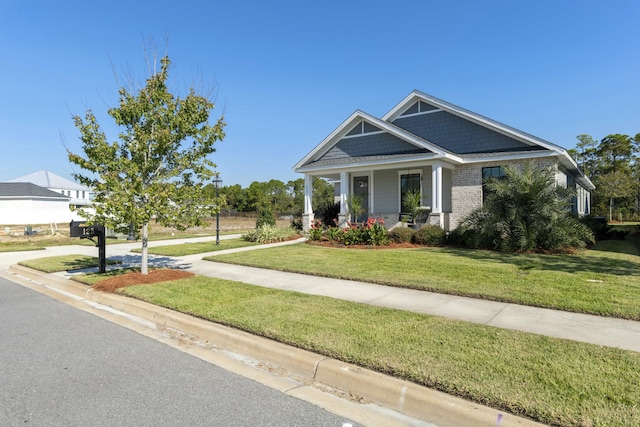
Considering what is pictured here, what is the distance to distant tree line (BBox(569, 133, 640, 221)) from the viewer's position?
37938 mm

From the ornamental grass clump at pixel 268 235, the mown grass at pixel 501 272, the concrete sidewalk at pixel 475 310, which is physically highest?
the ornamental grass clump at pixel 268 235

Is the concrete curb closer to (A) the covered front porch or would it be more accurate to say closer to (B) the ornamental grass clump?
(B) the ornamental grass clump

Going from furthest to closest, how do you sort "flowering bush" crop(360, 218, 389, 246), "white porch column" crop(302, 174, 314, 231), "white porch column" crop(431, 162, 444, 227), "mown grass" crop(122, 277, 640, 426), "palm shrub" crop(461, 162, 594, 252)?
"white porch column" crop(302, 174, 314, 231)
"white porch column" crop(431, 162, 444, 227)
"flowering bush" crop(360, 218, 389, 246)
"palm shrub" crop(461, 162, 594, 252)
"mown grass" crop(122, 277, 640, 426)

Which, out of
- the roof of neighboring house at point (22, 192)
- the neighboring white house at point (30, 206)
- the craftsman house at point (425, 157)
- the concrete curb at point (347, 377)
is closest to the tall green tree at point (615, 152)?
the craftsman house at point (425, 157)

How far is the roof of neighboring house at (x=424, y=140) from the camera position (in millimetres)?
15633

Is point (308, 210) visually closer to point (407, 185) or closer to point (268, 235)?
point (268, 235)

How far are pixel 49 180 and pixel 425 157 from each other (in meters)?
84.3

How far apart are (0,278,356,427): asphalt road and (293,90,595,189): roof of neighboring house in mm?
13370

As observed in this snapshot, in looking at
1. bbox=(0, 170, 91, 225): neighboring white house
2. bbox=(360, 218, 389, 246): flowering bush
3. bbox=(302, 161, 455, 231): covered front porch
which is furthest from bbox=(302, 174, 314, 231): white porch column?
bbox=(0, 170, 91, 225): neighboring white house

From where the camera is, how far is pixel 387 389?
333cm

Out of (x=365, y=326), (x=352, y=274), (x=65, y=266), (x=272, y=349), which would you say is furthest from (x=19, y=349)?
(x=65, y=266)

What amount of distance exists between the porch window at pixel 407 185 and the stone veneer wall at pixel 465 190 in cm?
176

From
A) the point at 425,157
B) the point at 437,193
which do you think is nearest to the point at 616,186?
the point at 437,193

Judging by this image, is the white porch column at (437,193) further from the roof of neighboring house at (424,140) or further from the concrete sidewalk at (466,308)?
the concrete sidewalk at (466,308)
